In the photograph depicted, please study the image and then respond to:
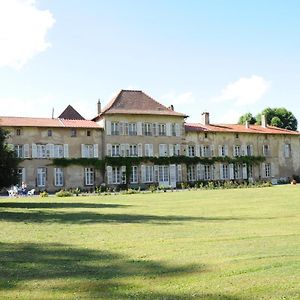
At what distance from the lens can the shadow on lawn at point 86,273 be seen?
5.66 m

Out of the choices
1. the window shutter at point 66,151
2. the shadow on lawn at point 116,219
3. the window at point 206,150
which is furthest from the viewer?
the window at point 206,150

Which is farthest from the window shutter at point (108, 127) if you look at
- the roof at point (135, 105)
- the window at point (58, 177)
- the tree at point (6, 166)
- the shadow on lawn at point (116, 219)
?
the shadow on lawn at point (116, 219)

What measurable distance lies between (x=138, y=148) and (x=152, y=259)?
37.5 metres

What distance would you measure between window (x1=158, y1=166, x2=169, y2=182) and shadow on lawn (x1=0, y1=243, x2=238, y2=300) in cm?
3704

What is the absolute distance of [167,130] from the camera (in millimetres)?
46469

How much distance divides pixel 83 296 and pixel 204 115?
46.6 m

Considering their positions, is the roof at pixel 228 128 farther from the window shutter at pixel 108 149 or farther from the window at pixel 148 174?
the window shutter at pixel 108 149

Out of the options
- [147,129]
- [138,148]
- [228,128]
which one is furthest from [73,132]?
[228,128]

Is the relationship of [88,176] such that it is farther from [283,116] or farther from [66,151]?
[283,116]

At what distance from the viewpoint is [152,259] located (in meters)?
7.71

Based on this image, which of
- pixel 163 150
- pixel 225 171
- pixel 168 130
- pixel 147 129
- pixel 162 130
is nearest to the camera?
pixel 147 129

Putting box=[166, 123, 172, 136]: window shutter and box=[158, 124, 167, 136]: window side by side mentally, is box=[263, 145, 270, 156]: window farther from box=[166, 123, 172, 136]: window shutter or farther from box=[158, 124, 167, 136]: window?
box=[158, 124, 167, 136]: window

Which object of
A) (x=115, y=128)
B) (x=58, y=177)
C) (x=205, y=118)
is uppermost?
(x=205, y=118)

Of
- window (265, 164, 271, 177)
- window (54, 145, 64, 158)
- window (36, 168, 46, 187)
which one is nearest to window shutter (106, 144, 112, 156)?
window (54, 145, 64, 158)
